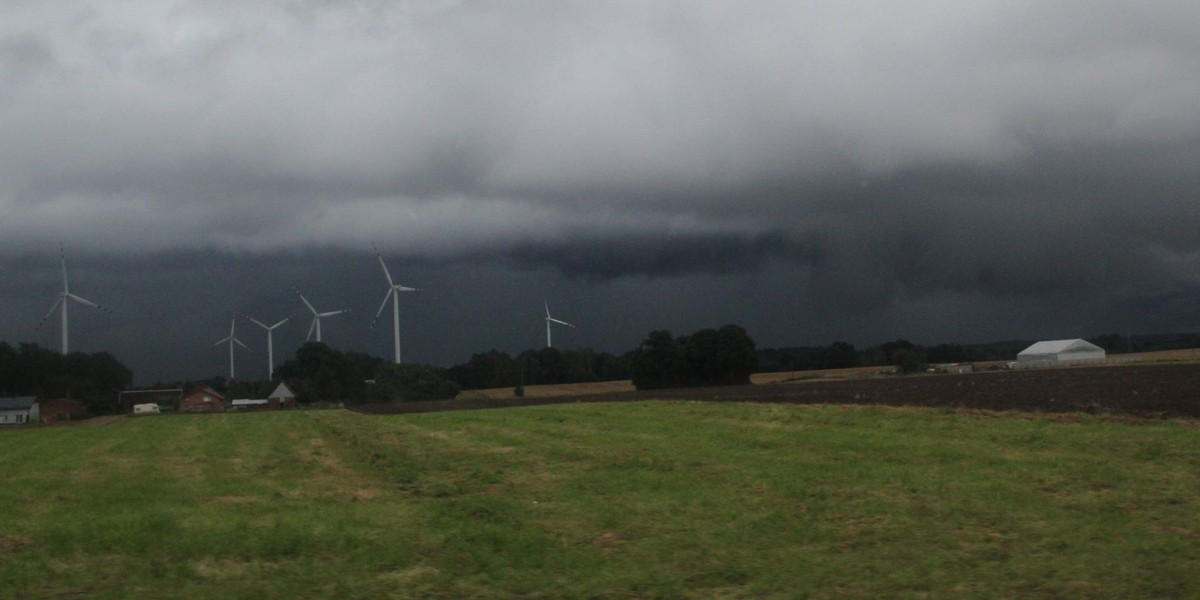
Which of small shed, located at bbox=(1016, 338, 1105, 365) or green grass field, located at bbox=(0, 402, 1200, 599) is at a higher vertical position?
small shed, located at bbox=(1016, 338, 1105, 365)

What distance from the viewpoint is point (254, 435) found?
41.2m

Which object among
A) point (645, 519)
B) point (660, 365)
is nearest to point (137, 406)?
point (660, 365)

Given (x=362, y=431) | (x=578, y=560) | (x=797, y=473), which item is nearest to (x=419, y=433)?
(x=362, y=431)

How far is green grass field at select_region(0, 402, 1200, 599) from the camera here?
1174 cm

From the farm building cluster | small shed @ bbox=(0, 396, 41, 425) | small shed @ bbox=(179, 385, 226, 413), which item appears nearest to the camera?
the farm building cluster

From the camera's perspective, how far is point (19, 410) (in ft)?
370

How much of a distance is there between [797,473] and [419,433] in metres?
20.1

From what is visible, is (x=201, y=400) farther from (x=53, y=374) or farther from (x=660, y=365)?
(x=660, y=365)

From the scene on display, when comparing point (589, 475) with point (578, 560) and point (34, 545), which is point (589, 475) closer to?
point (578, 560)

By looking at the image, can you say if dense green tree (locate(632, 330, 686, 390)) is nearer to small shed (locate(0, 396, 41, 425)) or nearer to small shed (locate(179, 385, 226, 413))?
small shed (locate(179, 385, 226, 413))

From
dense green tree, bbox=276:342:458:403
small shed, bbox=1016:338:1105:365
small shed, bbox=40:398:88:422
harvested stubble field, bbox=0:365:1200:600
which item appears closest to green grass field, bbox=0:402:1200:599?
harvested stubble field, bbox=0:365:1200:600

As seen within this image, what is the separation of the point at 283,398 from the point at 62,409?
987 inches

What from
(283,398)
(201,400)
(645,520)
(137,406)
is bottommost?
(645,520)

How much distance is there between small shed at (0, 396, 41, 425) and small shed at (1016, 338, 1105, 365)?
123678 millimetres
